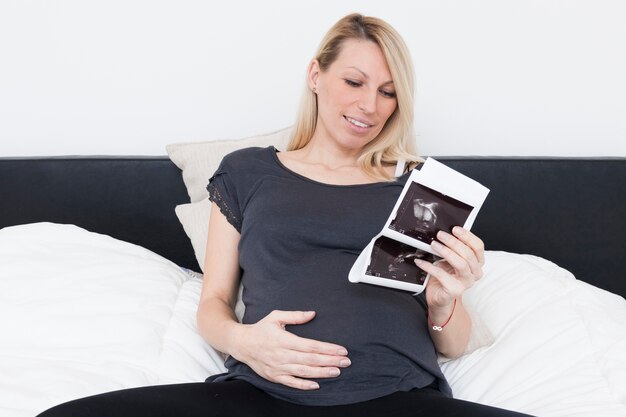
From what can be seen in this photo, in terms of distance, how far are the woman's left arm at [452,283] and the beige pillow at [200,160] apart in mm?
713

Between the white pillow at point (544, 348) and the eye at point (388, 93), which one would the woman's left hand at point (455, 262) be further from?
the eye at point (388, 93)

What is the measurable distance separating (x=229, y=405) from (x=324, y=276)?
318 millimetres

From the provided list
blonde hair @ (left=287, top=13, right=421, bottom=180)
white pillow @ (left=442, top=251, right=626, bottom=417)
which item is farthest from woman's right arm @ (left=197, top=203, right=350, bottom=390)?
blonde hair @ (left=287, top=13, right=421, bottom=180)

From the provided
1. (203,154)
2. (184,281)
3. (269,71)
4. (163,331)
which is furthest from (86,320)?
(269,71)

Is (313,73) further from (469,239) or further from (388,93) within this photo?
(469,239)

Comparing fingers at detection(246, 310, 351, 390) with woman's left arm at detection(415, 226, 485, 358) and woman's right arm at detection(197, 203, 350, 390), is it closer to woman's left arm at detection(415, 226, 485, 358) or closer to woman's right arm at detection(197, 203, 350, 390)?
woman's right arm at detection(197, 203, 350, 390)

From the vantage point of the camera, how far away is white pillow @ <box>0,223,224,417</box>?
1429mm

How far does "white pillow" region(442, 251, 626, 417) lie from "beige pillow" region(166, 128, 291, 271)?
667 millimetres

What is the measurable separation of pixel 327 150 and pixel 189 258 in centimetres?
62

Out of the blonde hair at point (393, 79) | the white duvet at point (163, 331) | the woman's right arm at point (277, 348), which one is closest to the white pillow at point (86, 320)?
the white duvet at point (163, 331)

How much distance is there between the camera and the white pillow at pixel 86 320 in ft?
4.69

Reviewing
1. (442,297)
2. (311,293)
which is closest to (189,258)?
(311,293)

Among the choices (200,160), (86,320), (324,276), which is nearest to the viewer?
(324,276)

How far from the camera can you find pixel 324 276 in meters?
1.43
